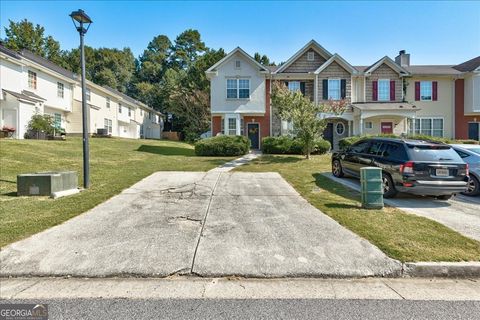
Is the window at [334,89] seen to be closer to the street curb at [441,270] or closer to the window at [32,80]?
the street curb at [441,270]

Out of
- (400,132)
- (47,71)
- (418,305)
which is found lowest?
(418,305)

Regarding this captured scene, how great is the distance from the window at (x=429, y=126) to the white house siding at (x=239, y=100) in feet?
43.9

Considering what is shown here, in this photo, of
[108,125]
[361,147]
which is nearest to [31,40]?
[108,125]

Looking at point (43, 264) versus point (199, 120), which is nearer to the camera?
point (43, 264)

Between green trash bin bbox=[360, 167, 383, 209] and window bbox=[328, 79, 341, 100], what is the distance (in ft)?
57.7

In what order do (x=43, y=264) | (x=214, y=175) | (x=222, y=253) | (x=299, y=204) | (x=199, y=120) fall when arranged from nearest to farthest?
(x=43, y=264) < (x=222, y=253) < (x=299, y=204) < (x=214, y=175) < (x=199, y=120)

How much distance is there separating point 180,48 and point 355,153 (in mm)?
64550

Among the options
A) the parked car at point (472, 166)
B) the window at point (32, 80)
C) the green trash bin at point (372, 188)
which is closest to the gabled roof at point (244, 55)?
the window at point (32, 80)

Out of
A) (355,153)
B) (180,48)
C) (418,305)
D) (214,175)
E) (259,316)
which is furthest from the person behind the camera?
(180,48)

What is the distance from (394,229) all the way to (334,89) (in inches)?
769

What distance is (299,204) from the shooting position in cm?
742

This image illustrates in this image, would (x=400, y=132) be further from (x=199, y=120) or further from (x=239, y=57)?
(x=199, y=120)

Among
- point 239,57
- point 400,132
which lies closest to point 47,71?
point 239,57

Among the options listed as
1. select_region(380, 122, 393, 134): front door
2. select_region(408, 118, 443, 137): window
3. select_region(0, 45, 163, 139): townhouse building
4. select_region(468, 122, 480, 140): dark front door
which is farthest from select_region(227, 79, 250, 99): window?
select_region(468, 122, 480, 140): dark front door
